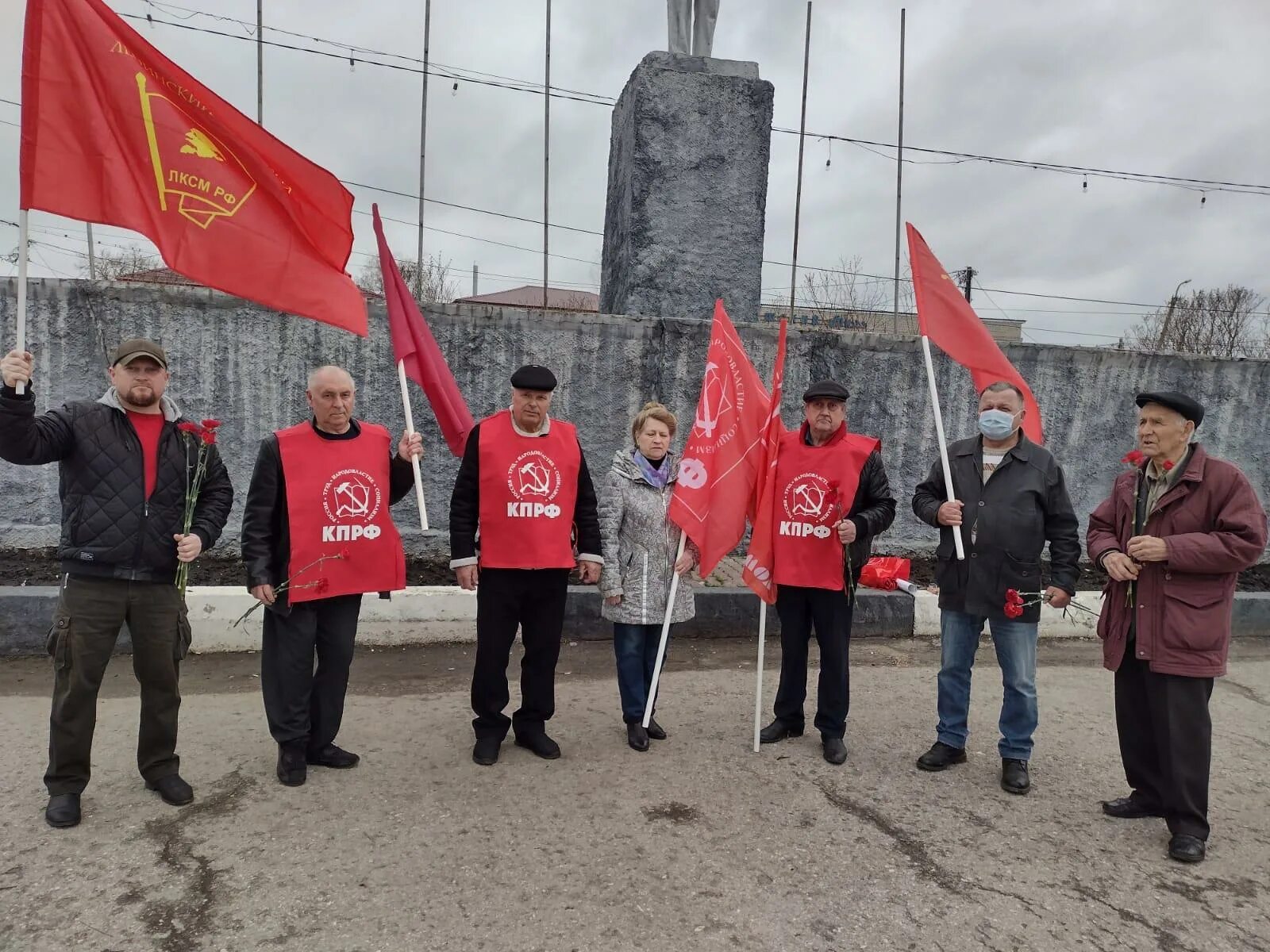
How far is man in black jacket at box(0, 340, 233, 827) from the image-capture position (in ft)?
11.1

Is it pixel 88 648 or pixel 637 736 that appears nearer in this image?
pixel 88 648

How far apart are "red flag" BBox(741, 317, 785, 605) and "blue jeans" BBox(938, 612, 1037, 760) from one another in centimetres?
87

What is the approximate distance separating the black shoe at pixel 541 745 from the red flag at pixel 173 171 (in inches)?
80.9

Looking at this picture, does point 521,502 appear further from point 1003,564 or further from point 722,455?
point 1003,564

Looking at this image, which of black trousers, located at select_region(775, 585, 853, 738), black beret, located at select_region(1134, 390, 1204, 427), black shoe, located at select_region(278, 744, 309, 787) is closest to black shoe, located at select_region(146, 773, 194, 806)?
black shoe, located at select_region(278, 744, 309, 787)

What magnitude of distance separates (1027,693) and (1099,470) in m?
5.25

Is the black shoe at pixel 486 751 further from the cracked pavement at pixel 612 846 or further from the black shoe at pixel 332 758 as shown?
the black shoe at pixel 332 758

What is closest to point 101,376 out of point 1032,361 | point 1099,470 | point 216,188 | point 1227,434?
point 216,188

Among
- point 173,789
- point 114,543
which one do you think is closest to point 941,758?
point 173,789

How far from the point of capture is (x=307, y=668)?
395cm

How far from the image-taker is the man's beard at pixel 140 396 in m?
3.44

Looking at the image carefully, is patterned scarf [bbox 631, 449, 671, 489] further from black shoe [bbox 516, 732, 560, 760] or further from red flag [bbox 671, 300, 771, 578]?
black shoe [bbox 516, 732, 560, 760]

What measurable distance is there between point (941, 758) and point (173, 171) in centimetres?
428

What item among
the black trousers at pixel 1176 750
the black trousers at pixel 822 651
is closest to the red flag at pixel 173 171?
the black trousers at pixel 822 651
